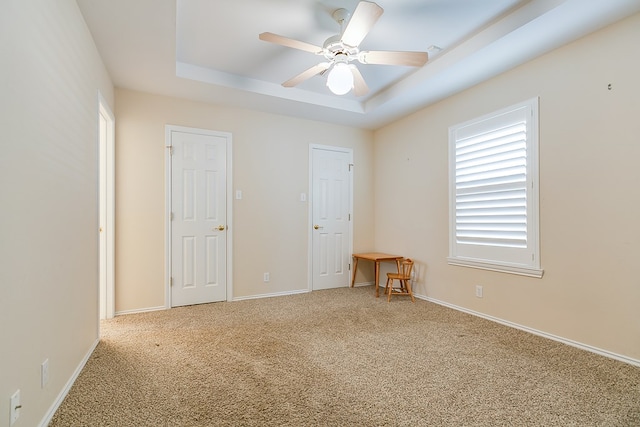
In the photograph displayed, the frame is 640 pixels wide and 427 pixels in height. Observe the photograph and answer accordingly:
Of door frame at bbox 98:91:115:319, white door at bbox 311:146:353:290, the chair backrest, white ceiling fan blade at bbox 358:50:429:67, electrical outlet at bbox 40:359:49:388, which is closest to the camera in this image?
electrical outlet at bbox 40:359:49:388

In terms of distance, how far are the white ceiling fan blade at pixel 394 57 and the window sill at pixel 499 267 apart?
207 cm

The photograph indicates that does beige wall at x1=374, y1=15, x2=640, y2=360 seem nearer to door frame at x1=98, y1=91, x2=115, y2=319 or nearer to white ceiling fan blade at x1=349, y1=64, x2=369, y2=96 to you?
white ceiling fan blade at x1=349, y1=64, x2=369, y2=96

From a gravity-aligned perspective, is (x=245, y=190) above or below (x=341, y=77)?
below

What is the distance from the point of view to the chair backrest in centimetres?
410

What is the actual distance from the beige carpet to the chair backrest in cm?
91

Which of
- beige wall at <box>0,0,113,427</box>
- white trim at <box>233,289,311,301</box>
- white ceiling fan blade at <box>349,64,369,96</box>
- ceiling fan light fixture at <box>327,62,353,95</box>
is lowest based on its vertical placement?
white trim at <box>233,289,311,301</box>

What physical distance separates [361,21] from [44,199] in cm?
209

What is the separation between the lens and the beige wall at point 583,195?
7.47ft

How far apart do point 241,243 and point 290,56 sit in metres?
2.29

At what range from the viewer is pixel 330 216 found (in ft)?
15.4

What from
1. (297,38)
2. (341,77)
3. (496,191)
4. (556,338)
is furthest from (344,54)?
(556,338)

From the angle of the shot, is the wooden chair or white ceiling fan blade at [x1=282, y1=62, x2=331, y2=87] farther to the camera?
the wooden chair

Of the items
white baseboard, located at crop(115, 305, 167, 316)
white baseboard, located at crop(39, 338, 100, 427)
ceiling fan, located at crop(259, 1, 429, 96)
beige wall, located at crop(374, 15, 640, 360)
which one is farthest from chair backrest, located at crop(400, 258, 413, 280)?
white baseboard, located at crop(39, 338, 100, 427)

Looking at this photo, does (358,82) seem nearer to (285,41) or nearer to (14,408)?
(285,41)
